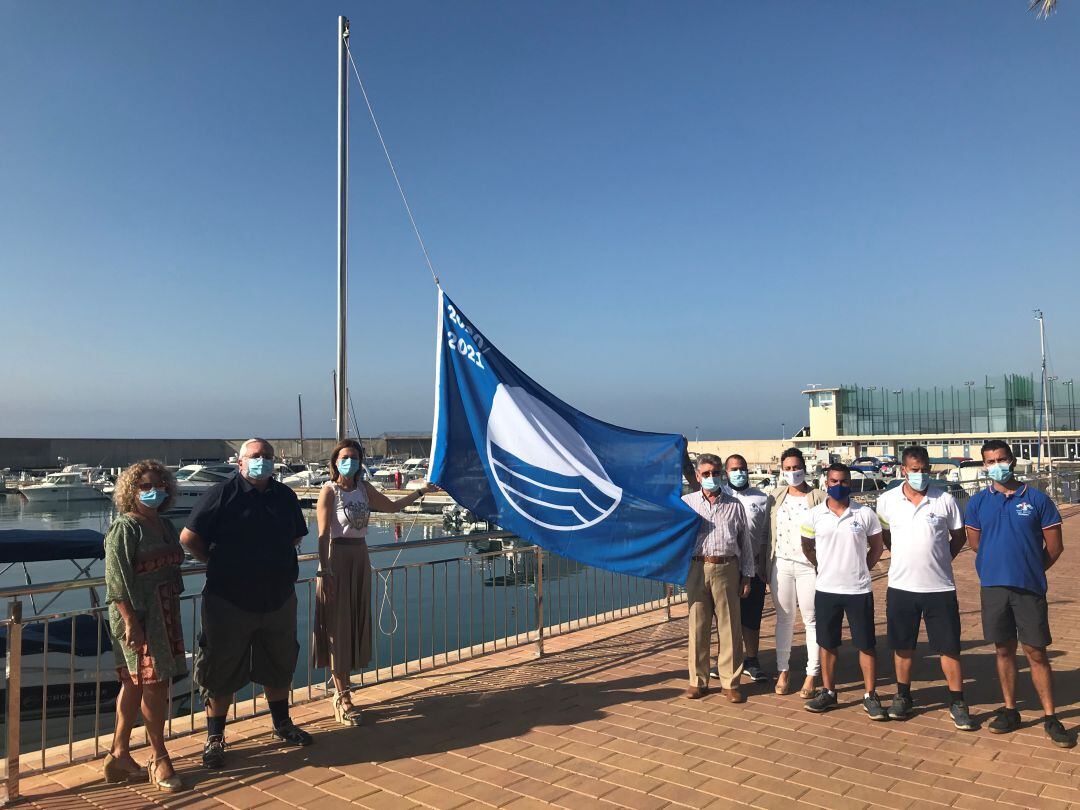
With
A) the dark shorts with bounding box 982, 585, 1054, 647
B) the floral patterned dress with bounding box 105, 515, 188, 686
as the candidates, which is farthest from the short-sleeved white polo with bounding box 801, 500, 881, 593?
the floral patterned dress with bounding box 105, 515, 188, 686

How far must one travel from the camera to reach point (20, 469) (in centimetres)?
8144

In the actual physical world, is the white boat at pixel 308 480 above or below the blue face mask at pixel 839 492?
below

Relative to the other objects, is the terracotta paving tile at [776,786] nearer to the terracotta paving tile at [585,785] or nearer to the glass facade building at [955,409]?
the terracotta paving tile at [585,785]

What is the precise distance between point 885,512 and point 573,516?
2389mm

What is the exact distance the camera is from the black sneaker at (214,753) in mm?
4672

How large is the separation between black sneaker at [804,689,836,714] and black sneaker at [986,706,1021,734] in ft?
3.27

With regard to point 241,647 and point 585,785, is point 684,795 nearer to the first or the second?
point 585,785

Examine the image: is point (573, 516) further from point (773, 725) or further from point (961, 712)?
point (961, 712)

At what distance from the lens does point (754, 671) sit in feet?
21.3

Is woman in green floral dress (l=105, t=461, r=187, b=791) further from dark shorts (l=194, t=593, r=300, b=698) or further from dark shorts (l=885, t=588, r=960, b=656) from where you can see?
dark shorts (l=885, t=588, r=960, b=656)

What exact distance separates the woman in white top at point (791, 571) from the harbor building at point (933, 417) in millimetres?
59206

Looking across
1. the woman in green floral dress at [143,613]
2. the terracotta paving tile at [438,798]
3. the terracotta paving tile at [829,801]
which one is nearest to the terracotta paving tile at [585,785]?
the terracotta paving tile at [438,798]

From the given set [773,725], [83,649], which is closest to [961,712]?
[773,725]

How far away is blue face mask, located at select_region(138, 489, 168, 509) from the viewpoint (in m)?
4.49
